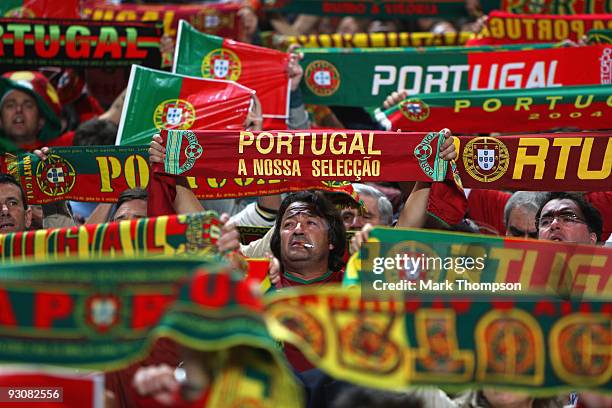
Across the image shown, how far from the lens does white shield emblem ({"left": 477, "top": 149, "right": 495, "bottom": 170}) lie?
20.0ft

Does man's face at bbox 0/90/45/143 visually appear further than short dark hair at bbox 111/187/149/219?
Yes

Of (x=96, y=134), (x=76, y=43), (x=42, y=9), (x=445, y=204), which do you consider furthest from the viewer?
(x=42, y=9)

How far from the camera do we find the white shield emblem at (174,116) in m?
7.12

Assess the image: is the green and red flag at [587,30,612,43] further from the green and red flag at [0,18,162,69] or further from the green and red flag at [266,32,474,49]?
the green and red flag at [0,18,162,69]

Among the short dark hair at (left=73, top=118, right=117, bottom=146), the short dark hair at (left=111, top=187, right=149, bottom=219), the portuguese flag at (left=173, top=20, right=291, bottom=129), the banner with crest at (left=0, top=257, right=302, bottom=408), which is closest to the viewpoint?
the banner with crest at (left=0, top=257, right=302, bottom=408)

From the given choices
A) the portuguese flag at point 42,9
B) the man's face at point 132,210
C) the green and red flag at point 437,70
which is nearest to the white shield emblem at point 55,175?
the man's face at point 132,210

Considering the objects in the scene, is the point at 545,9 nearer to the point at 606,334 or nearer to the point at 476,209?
the point at 476,209

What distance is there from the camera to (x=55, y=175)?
671 centimetres

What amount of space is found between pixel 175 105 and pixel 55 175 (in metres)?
0.90

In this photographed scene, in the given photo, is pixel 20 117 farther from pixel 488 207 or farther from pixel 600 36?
pixel 600 36

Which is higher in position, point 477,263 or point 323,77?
point 323,77

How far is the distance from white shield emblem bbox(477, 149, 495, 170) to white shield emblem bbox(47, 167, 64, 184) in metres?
2.38

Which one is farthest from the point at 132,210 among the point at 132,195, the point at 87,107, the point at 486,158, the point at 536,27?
the point at 536,27

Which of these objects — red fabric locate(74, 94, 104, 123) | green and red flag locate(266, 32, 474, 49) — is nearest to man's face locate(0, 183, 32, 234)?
red fabric locate(74, 94, 104, 123)
